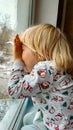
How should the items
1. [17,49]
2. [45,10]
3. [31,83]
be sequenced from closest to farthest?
[31,83], [17,49], [45,10]

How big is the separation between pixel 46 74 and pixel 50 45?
13cm

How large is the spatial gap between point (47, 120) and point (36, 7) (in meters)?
0.79

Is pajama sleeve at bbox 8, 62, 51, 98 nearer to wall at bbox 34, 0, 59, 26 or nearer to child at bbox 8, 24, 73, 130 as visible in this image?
child at bbox 8, 24, 73, 130

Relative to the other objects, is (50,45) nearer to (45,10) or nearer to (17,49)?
(17,49)

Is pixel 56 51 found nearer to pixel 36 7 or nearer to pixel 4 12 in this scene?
pixel 4 12

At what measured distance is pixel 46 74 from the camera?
0.96 m

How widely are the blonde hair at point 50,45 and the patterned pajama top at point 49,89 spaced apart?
0.12ft

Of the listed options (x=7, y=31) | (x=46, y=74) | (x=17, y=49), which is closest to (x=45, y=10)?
(x=7, y=31)

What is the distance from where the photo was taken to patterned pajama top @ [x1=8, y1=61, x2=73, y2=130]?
95 cm

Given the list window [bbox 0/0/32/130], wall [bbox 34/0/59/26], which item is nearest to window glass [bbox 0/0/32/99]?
window [bbox 0/0/32/130]

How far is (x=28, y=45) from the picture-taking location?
103 centimetres

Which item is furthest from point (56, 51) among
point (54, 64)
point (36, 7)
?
point (36, 7)

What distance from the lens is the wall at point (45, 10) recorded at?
60.4 inches

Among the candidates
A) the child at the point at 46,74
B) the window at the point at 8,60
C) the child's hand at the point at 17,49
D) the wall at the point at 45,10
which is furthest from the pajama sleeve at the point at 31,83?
the wall at the point at 45,10
